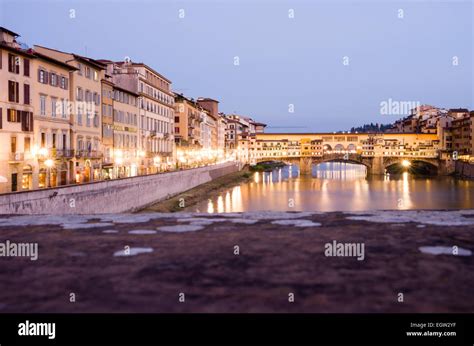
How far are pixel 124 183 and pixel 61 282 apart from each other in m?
36.1

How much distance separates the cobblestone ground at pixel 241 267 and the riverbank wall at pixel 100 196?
1302 centimetres

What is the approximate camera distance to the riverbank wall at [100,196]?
25.7m

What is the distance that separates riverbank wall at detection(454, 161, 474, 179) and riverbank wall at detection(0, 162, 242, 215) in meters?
57.0

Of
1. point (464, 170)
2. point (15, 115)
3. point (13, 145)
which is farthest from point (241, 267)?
point (464, 170)

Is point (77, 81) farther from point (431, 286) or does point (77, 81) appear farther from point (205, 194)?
point (431, 286)

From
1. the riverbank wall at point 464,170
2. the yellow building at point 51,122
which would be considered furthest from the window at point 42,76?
the riverbank wall at point 464,170

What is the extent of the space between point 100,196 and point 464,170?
3332 inches

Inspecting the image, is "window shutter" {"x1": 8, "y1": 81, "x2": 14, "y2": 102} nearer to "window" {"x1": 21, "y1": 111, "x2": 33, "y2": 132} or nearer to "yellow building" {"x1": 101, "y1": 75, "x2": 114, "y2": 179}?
"window" {"x1": 21, "y1": 111, "x2": 33, "y2": 132}

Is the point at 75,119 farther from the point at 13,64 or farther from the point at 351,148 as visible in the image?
the point at 351,148

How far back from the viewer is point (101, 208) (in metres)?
35.4

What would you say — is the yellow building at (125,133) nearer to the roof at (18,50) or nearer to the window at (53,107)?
the window at (53,107)

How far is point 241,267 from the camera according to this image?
5910 millimetres

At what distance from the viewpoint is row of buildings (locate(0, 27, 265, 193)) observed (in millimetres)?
37312

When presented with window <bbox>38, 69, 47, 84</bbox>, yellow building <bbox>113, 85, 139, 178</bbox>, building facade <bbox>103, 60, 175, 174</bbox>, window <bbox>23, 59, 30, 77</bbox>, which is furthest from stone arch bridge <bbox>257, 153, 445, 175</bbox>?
window <bbox>23, 59, 30, 77</bbox>
